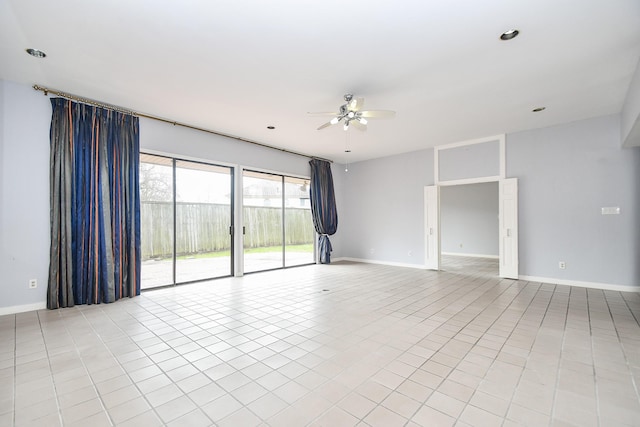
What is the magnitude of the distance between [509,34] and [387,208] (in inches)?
204

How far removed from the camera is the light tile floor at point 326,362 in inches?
69.0

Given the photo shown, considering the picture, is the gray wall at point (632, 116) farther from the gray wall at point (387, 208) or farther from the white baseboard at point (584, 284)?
the gray wall at point (387, 208)

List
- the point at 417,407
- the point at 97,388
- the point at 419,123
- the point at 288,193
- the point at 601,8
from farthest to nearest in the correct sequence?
the point at 288,193 < the point at 419,123 < the point at 601,8 < the point at 97,388 < the point at 417,407

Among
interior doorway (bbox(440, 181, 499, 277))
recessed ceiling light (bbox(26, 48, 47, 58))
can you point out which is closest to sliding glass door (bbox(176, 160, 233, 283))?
recessed ceiling light (bbox(26, 48, 47, 58))

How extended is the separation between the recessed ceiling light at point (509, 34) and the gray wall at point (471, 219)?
7.23 m

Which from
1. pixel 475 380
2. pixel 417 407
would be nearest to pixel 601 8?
pixel 475 380

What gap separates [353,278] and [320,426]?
426cm

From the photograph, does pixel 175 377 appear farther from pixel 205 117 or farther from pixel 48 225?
pixel 205 117

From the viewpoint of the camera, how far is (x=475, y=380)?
210 cm

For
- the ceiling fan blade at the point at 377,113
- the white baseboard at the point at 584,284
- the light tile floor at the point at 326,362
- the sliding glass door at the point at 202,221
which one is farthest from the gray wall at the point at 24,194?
the white baseboard at the point at 584,284

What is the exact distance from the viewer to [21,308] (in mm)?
3617

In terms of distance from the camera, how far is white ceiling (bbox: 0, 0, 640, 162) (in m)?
2.39

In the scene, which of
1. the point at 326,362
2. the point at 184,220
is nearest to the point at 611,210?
the point at 326,362

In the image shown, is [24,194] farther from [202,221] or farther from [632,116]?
[632,116]
